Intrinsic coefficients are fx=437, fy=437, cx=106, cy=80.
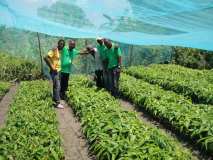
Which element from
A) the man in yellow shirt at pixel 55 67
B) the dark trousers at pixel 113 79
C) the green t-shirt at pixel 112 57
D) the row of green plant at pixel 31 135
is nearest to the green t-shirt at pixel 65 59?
the man in yellow shirt at pixel 55 67

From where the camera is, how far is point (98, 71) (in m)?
13.7

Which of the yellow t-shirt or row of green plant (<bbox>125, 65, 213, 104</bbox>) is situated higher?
the yellow t-shirt

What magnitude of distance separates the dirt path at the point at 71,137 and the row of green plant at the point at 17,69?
8.25 metres

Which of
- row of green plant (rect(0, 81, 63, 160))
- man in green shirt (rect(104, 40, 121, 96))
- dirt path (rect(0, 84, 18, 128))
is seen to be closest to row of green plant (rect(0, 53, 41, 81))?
dirt path (rect(0, 84, 18, 128))

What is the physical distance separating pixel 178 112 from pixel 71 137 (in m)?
2.33

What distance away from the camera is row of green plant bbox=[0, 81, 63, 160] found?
6.64m

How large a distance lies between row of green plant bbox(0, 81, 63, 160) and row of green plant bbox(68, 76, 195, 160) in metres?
0.67

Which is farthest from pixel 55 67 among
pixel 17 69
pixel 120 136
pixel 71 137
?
pixel 17 69

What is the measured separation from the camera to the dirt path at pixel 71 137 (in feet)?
25.2

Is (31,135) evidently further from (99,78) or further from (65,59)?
(99,78)

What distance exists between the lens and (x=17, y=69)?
19.5 m

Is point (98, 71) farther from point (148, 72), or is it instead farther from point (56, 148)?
point (56, 148)

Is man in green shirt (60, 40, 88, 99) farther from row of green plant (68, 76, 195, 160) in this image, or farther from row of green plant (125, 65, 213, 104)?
row of green plant (125, 65, 213, 104)

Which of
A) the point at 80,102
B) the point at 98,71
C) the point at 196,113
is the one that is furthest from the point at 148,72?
the point at 196,113
